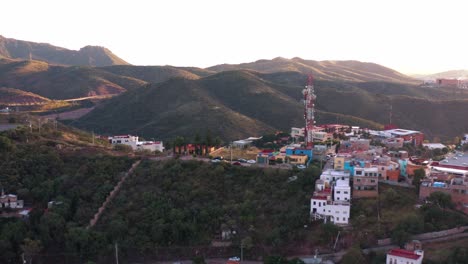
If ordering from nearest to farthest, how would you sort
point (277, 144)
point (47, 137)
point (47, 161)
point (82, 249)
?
point (82, 249), point (47, 161), point (47, 137), point (277, 144)

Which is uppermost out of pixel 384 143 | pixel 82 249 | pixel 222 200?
pixel 384 143

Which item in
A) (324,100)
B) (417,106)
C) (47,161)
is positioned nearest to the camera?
(47,161)


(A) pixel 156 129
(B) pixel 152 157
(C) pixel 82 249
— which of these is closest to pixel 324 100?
(A) pixel 156 129

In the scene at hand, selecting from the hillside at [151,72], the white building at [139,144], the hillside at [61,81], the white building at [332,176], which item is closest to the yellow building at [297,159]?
the white building at [332,176]

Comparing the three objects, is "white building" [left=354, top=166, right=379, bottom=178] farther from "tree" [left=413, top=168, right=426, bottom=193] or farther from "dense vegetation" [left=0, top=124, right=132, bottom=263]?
"dense vegetation" [left=0, top=124, right=132, bottom=263]

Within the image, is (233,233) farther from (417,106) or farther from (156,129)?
(417,106)

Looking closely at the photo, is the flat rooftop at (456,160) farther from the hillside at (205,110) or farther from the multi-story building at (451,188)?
the hillside at (205,110)

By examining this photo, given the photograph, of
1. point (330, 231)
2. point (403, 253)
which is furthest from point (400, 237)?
point (330, 231)
